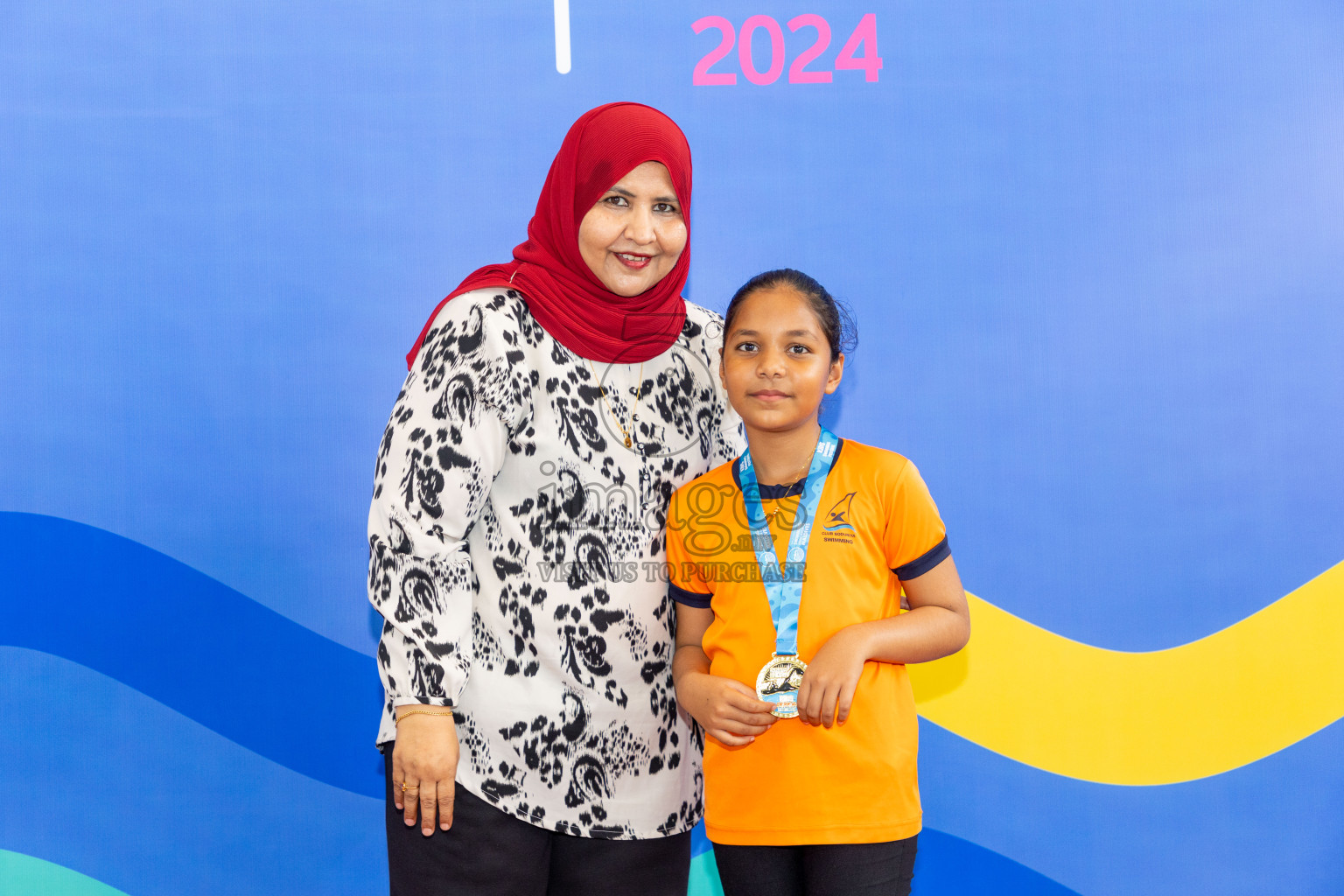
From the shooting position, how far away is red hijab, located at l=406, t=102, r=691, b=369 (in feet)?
4.82

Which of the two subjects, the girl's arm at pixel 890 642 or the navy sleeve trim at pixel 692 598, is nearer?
the girl's arm at pixel 890 642

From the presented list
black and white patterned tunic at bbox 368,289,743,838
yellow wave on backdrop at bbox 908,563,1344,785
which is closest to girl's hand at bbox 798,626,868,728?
black and white patterned tunic at bbox 368,289,743,838

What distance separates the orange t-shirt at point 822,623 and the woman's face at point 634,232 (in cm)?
34

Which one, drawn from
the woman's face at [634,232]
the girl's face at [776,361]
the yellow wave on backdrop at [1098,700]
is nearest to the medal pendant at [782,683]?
the girl's face at [776,361]

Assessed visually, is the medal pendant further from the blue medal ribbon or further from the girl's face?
the girl's face

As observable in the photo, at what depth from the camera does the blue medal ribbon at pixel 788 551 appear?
54.9 inches

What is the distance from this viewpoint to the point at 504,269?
5.02 feet

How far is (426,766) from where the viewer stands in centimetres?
136

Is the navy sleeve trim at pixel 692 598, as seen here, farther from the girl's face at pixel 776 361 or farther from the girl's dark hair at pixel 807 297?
the girl's dark hair at pixel 807 297

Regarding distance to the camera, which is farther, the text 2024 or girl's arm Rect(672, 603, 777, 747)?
the text 2024

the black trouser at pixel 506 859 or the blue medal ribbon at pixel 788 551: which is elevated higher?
the blue medal ribbon at pixel 788 551

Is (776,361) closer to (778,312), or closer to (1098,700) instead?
(778,312)

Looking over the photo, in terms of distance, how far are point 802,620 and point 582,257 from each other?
65cm

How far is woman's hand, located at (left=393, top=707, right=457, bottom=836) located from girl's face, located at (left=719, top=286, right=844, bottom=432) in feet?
2.09
